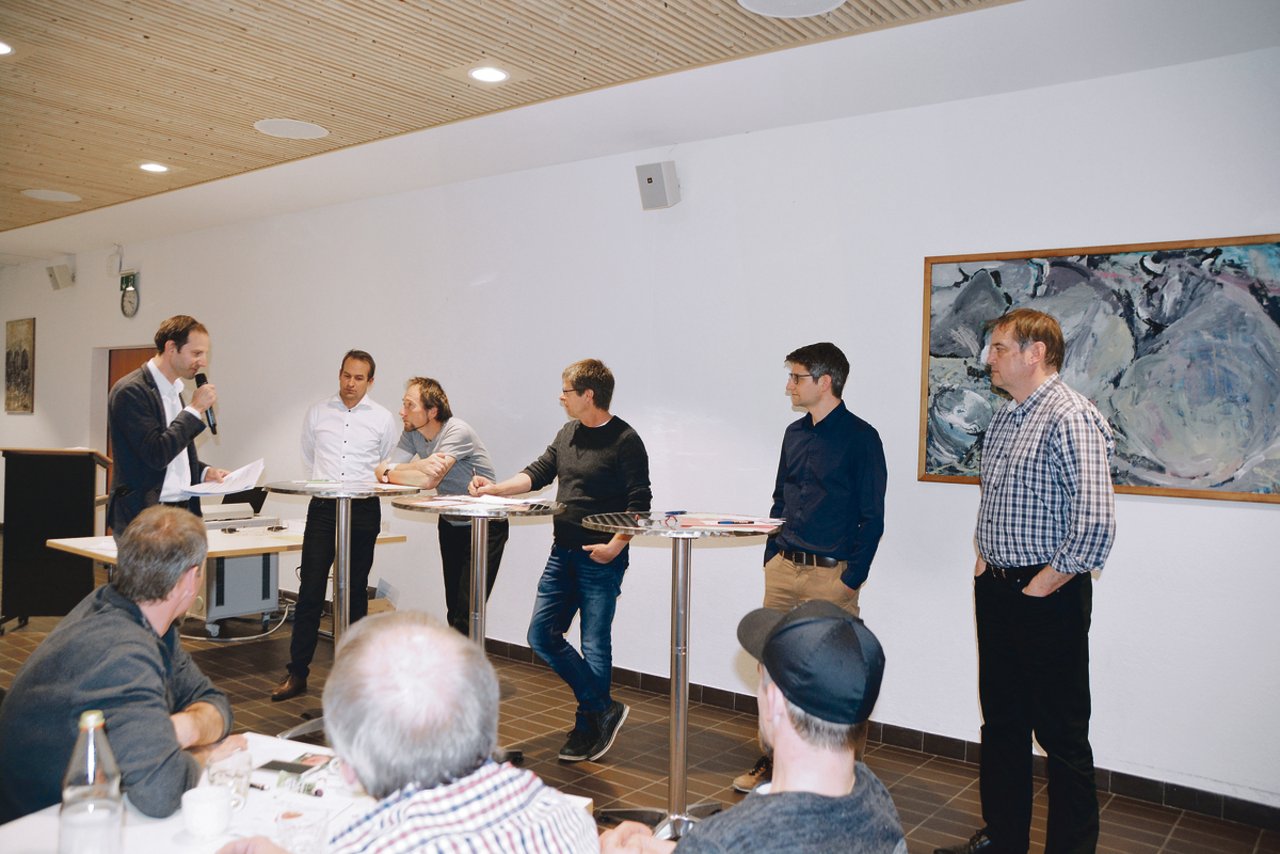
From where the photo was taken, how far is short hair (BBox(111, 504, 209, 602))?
2.02m

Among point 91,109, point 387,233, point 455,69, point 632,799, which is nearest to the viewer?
point 632,799

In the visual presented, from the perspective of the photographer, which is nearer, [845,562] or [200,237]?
[845,562]

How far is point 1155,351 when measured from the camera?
Result: 3.74 metres

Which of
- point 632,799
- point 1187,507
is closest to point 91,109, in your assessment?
point 632,799

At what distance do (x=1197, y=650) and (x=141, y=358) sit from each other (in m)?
8.96

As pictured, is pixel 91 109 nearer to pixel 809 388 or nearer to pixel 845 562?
pixel 809 388

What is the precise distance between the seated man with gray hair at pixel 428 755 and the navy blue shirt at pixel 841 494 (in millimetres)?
2553

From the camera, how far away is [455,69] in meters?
4.08

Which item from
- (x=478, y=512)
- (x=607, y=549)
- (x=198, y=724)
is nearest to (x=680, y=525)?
(x=478, y=512)

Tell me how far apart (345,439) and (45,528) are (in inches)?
97.1

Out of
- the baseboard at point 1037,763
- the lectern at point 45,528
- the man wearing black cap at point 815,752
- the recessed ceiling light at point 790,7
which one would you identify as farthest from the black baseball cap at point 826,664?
the lectern at point 45,528

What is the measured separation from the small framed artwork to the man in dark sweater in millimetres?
8547

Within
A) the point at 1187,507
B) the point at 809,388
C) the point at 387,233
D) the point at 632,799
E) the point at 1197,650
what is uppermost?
the point at 387,233

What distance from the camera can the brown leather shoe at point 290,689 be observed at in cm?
477
